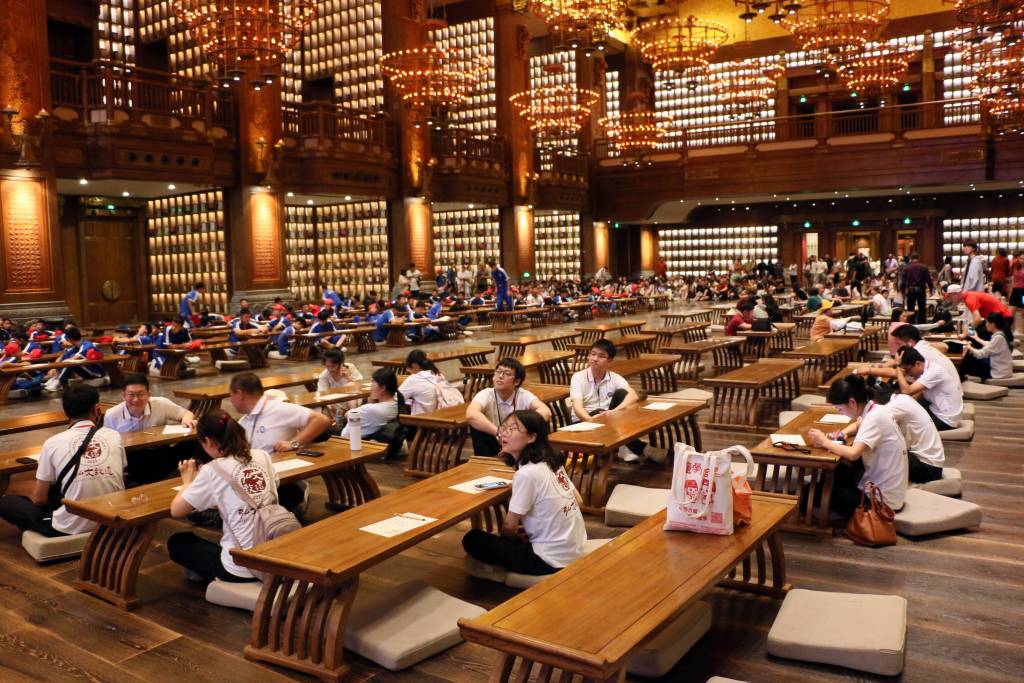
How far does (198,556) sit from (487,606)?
152 centimetres

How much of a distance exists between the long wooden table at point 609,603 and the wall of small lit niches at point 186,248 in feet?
56.6

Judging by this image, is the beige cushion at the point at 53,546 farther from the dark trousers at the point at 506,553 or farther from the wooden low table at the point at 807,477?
the wooden low table at the point at 807,477

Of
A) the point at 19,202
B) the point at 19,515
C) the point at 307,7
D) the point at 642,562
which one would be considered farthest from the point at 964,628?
the point at 19,202

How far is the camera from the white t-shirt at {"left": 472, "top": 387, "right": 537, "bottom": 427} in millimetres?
5953

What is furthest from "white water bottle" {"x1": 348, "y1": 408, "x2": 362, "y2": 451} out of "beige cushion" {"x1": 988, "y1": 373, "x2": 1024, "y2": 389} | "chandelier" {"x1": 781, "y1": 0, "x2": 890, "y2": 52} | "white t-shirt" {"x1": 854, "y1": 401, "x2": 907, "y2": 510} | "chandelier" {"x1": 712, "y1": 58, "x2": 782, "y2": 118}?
"chandelier" {"x1": 712, "y1": 58, "x2": 782, "y2": 118}

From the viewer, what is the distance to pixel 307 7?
38.0ft

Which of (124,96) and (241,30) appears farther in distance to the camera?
(124,96)

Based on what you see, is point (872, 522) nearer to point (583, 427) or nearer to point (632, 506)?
point (632, 506)

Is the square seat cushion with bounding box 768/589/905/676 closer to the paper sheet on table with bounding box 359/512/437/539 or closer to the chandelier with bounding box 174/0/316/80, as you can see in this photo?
the paper sheet on table with bounding box 359/512/437/539

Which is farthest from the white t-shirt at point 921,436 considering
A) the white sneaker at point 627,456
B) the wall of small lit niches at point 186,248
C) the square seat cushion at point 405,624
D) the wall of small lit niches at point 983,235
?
the wall of small lit niches at point 983,235

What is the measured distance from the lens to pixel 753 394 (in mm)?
8656

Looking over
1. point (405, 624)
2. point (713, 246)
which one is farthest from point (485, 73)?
point (405, 624)

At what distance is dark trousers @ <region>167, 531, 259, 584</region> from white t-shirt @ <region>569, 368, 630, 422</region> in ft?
11.1

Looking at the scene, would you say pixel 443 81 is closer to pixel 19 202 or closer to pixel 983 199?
pixel 19 202
